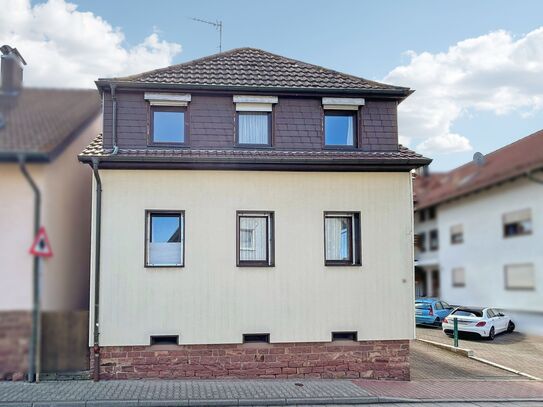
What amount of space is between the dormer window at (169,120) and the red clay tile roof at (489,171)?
1116 cm

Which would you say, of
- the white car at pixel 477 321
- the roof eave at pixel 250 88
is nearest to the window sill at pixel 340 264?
the roof eave at pixel 250 88

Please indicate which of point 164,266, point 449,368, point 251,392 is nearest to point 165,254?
point 164,266

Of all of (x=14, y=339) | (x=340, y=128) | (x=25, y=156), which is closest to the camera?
(x=25, y=156)

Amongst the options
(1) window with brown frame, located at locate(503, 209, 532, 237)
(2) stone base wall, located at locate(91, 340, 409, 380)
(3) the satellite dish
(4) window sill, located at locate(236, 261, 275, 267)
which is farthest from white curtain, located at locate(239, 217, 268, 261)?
(1) window with brown frame, located at locate(503, 209, 532, 237)

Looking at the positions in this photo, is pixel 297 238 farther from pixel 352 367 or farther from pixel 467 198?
pixel 467 198

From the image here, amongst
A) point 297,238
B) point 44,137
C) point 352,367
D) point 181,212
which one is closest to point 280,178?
point 297,238

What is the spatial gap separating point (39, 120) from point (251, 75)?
29.6 ft

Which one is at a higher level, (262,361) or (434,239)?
(434,239)

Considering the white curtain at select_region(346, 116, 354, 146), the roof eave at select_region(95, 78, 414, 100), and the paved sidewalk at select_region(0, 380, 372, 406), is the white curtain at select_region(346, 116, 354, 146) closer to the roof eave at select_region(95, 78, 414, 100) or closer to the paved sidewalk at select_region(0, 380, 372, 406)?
the roof eave at select_region(95, 78, 414, 100)

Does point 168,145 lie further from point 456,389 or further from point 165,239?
point 456,389

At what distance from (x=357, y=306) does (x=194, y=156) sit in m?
5.06

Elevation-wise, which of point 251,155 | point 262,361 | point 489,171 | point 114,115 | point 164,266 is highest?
point 114,115

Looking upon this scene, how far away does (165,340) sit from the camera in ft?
37.9

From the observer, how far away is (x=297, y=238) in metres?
12.0
